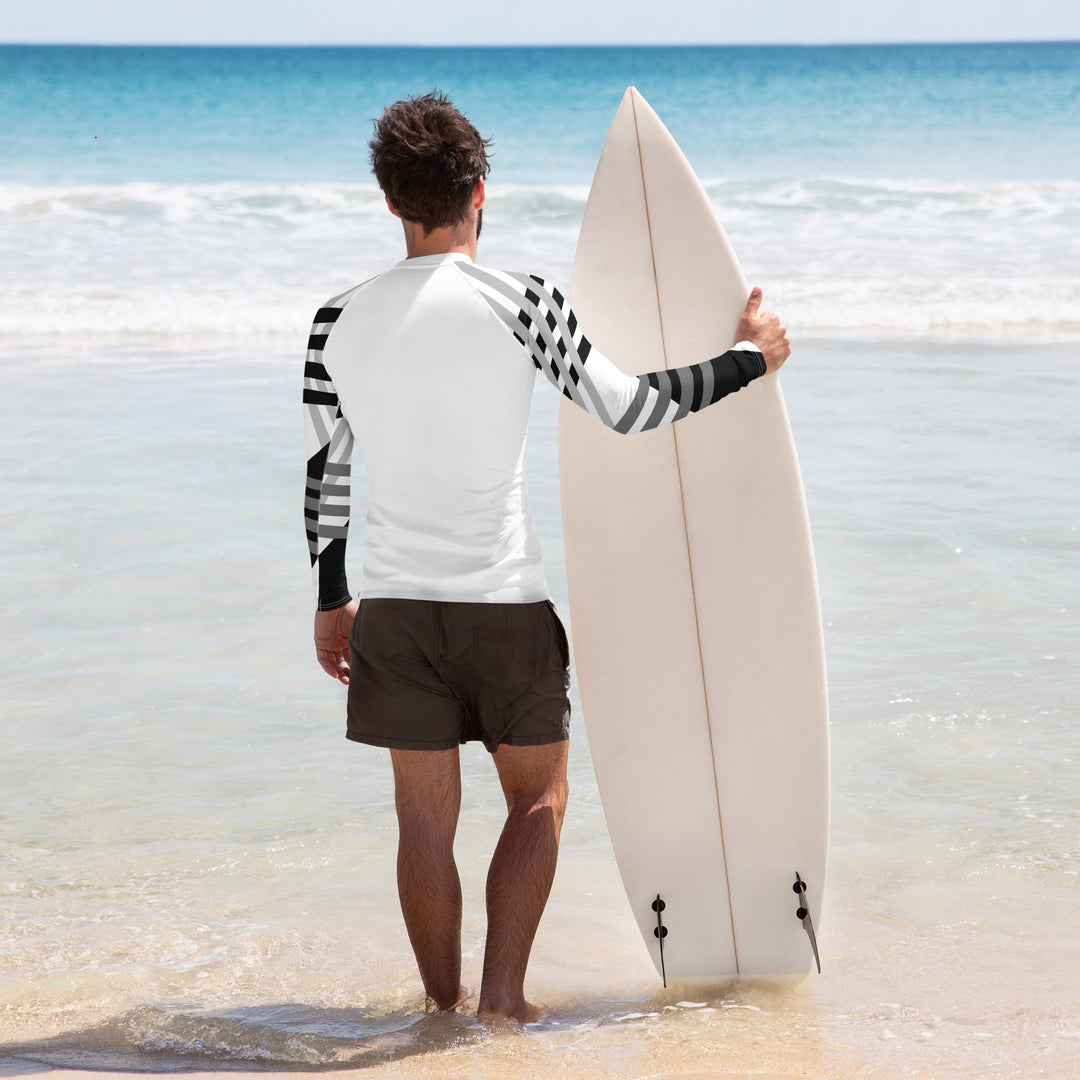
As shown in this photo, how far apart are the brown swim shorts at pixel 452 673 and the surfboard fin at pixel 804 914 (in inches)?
25.9

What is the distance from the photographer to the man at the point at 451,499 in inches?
68.7

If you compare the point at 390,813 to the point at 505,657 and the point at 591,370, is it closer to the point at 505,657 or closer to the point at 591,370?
the point at 505,657

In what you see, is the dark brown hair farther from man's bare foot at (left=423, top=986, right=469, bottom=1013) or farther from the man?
man's bare foot at (left=423, top=986, right=469, bottom=1013)

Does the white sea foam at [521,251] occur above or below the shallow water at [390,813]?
above

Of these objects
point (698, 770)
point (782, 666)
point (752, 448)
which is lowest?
point (698, 770)

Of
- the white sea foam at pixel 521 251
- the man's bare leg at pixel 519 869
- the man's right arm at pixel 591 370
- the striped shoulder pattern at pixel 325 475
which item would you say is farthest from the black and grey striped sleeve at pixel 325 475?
the white sea foam at pixel 521 251

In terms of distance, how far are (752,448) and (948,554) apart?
2263 mm

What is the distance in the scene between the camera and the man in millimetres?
1745

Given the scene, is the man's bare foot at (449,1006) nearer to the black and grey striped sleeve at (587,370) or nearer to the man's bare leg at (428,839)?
the man's bare leg at (428,839)

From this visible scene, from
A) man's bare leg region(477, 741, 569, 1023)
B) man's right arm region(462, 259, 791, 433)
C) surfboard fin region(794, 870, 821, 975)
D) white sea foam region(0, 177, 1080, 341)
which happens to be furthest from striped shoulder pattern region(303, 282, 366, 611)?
white sea foam region(0, 177, 1080, 341)

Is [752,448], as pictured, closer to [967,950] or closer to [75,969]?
[967,950]

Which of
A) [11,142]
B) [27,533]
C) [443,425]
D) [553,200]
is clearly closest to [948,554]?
[443,425]

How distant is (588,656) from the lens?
7.66ft

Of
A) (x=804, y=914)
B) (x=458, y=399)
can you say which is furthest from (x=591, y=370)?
(x=804, y=914)
